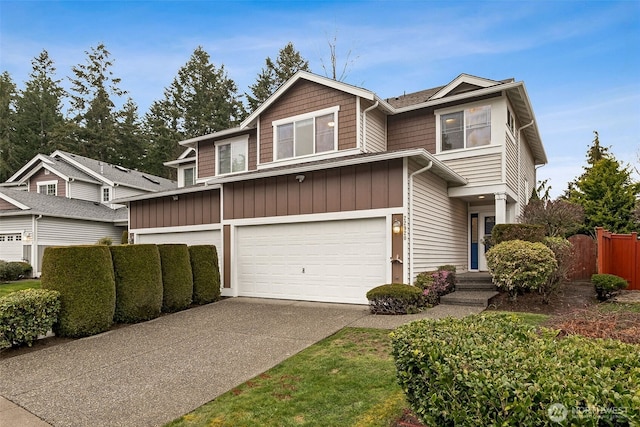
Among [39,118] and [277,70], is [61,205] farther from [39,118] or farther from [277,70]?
[39,118]

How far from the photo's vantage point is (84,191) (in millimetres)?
22859

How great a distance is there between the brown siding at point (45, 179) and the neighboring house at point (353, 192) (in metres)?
11.5

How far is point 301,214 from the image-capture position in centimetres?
1000

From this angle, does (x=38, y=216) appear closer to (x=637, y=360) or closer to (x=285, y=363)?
(x=285, y=363)

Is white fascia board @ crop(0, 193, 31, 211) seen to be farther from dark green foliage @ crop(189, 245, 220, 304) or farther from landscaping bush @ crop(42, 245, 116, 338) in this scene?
landscaping bush @ crop(42, 245, 116, 338)

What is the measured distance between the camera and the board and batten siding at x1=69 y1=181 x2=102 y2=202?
22.4m

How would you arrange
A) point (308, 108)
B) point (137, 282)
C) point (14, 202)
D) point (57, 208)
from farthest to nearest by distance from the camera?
point (57, 208) < point (14, 202) < point (308, 108) < point (137, 282)

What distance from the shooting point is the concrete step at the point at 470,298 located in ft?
27.7

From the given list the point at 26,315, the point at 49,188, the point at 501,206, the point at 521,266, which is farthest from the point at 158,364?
the point at 49,188

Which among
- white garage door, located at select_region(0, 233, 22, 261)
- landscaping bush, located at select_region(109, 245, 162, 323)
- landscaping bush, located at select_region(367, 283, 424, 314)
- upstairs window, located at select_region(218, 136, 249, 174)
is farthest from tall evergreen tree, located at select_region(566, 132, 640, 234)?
white garage door, located at select_region(0, 233, 22, 261)

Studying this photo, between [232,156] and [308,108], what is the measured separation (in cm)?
410

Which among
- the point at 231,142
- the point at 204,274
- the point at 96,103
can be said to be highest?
the point at 96,103

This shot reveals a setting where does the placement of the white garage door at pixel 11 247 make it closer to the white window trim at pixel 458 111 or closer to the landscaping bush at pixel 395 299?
the landscaping bush at pixel 395 299
